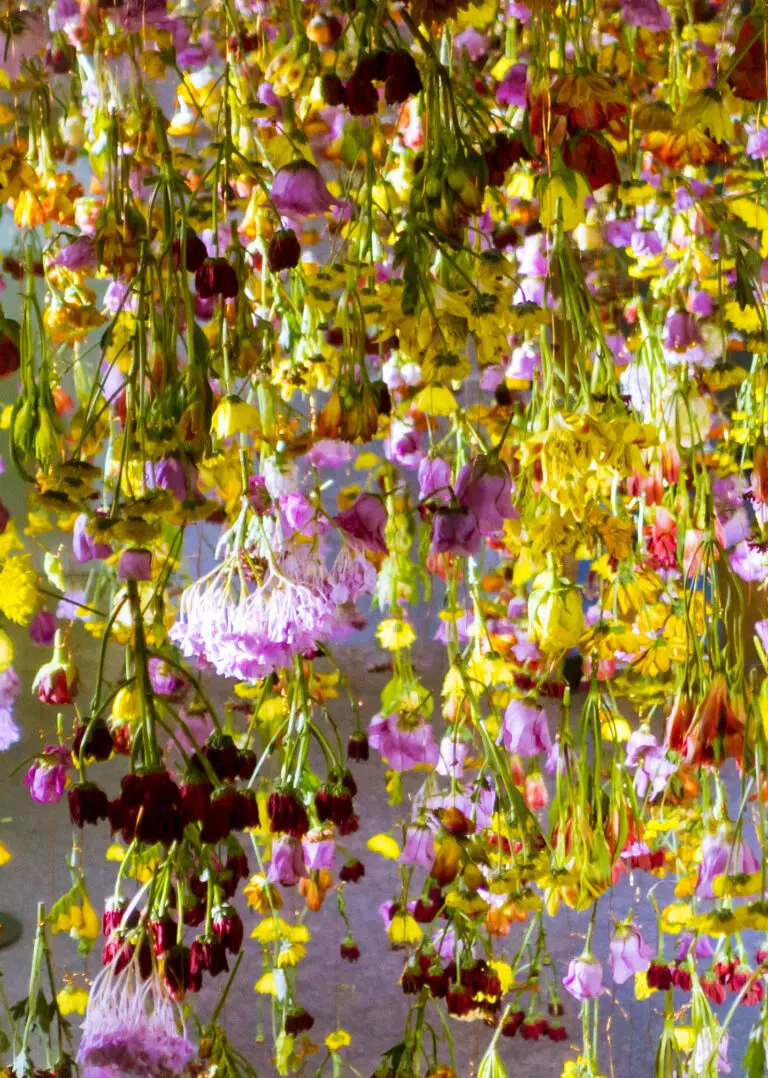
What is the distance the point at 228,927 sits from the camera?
3.51 feet

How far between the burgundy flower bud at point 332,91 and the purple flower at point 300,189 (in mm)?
81

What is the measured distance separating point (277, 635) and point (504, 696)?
600 mm

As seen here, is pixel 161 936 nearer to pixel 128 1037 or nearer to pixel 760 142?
pixel 128 1037

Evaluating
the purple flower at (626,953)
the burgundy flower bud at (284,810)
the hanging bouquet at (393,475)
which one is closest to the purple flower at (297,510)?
the hanging bouquet at (393,475)

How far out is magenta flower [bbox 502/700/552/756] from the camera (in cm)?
135

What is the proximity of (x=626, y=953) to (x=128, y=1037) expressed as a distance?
33.1 inches

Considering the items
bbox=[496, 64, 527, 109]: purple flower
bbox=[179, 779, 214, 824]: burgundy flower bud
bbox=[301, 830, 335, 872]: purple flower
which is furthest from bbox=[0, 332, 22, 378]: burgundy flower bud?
bbox=[301, 830, 335, 872]: purple flower

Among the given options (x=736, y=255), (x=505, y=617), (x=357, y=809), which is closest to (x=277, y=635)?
(x=736, y=255)

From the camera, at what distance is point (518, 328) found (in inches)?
40.4

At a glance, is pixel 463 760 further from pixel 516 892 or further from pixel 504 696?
pixel 516 892

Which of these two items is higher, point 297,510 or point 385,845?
point 297,510

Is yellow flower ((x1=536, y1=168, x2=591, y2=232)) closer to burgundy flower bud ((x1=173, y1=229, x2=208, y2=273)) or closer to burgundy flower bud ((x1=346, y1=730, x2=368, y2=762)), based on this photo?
burgundy flower bud ((x1=173, y1=229, x2=208, y2=273))

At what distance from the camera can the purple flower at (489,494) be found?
3.36ft

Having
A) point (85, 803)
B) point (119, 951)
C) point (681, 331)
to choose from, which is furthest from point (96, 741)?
point (681, 331)
